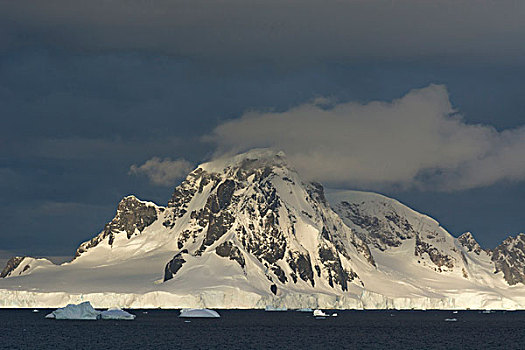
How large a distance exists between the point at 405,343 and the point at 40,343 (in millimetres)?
75077

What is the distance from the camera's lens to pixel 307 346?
180 meters

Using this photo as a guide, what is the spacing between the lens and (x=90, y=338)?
192000 millimetres

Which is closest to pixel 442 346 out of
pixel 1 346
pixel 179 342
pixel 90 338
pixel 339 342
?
pixel 339 342

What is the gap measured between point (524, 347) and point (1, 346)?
104430mm

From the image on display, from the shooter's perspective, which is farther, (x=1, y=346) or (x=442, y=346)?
(x=442, y=346)

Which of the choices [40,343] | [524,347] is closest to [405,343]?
[524,347]

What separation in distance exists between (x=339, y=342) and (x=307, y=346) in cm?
1346

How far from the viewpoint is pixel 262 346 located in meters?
179

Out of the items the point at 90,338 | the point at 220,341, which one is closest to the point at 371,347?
the point at 220,341

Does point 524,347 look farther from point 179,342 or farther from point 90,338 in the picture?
point 90,338

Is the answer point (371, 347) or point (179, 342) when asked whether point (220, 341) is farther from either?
point (371, 347)

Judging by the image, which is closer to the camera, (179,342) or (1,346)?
(1,346)

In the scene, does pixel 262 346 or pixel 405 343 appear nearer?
pixel 262 346

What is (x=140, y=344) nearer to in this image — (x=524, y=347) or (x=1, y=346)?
(x=1, y=346)
